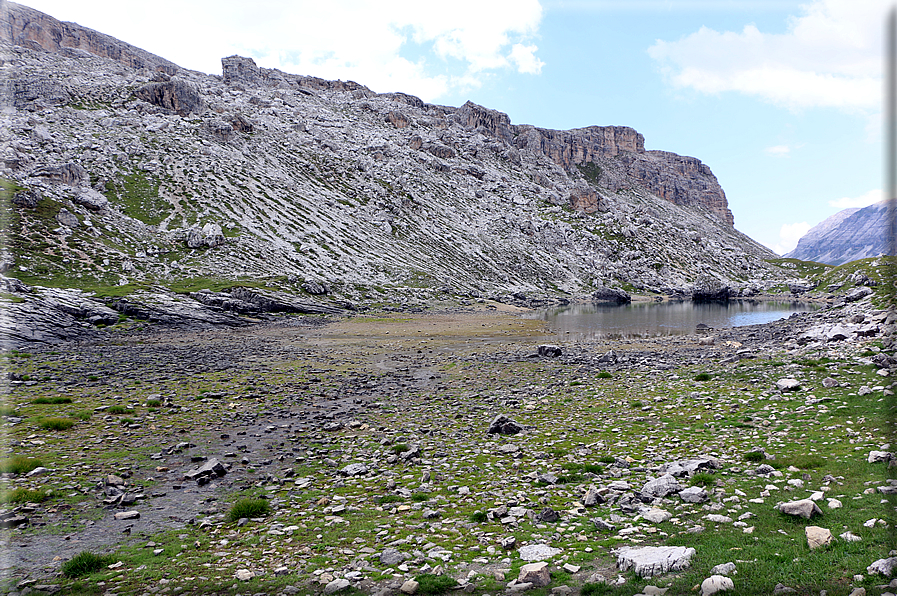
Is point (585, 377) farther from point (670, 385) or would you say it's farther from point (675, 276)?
point (675, 276)

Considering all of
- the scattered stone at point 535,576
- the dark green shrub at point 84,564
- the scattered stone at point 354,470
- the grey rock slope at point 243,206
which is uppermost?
the grey rock slope at point 243,206

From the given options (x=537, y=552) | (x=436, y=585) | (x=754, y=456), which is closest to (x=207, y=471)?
(x=436, y=585)

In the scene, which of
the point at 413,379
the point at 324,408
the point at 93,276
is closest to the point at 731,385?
the point at 413,379

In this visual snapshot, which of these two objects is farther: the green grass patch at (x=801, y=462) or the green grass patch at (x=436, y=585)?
the green grass patch at (x=801, y=462)

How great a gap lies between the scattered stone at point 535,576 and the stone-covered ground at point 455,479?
0.49 ft

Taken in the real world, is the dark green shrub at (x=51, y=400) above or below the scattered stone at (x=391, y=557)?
above

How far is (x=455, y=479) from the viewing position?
1423 centimetres

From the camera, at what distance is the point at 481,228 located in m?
172

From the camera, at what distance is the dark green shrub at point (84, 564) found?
9531 millimetres

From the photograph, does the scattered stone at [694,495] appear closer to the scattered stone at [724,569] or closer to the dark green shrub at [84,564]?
the scattered stone at [724,569]

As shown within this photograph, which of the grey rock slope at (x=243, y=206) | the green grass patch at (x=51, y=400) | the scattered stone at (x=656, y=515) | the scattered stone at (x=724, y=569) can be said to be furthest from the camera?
the grey rock slope at (x=243, y=206)

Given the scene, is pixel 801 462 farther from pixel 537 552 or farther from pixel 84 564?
pixel 84 564

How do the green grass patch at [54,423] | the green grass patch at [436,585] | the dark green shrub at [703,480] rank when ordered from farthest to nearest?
1. the green grass patch at [54,423]
2. the dark green shrub at [703,480]
3. the green grass patch at [436,585]

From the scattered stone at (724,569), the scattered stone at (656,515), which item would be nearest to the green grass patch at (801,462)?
the scattered stone at (656,515)
